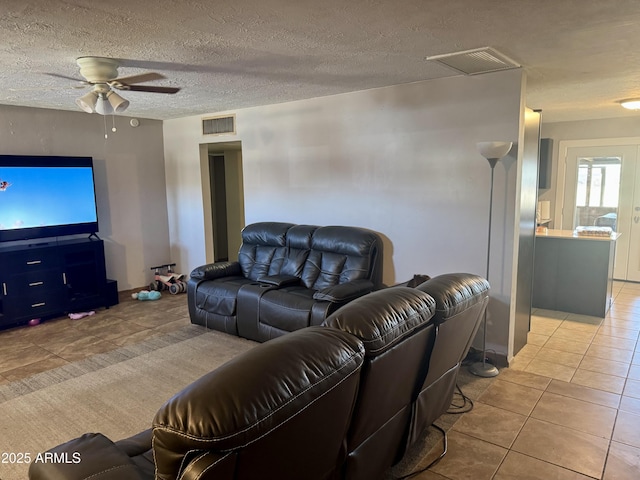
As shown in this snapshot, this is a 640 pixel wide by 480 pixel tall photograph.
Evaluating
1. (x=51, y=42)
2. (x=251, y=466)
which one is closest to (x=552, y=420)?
(x=251, y=466)

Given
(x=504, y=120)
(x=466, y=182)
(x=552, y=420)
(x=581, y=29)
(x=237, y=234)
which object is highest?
(x=581, y=29)

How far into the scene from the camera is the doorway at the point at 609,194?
6230 millimetres

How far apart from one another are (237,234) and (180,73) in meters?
4.52

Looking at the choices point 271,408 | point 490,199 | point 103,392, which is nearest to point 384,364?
point 271,408

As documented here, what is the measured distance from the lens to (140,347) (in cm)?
413

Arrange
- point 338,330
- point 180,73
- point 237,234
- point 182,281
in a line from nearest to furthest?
point 338,330 → point 180,73 → point 182,281 → point 237,234

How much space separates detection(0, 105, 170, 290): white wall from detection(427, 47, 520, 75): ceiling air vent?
14.5 feet

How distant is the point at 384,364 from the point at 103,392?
2.53 m

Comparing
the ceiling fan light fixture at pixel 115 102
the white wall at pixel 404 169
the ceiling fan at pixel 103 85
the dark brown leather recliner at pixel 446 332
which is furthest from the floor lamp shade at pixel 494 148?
the ceiling fan light fixture at pixel 115 102

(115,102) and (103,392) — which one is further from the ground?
(115,102)

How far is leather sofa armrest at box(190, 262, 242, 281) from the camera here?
183 inches

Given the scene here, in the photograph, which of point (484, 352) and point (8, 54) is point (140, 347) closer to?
point (8, 54)

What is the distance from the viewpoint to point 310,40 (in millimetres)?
2639

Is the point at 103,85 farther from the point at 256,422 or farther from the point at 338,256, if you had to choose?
the point at 256,422
